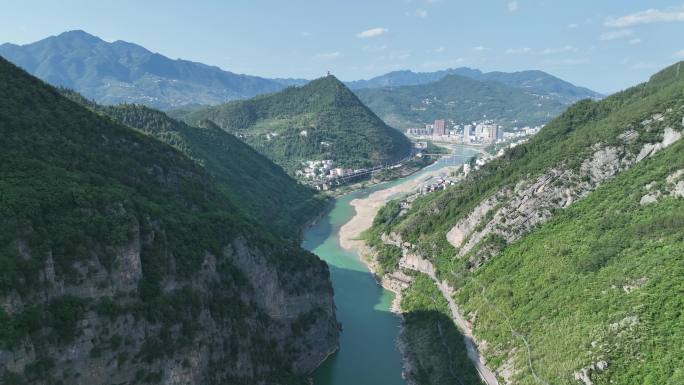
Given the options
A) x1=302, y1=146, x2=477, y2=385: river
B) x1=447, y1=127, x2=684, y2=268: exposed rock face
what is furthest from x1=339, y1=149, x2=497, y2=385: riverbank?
x1=447, y1=127, x2=684, y2=268: exposed rock face

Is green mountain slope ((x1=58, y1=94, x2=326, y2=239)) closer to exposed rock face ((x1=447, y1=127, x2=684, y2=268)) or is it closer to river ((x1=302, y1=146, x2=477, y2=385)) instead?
river ((x1=302, y1=146, x2=477, y2=385))

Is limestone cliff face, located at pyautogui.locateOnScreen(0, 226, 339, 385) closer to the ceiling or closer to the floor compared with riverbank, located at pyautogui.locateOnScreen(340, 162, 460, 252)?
closer to the ceiling

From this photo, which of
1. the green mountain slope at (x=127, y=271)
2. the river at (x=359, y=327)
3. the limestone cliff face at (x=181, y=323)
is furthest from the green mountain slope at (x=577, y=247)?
the green mountain slope at (x=127, y=271)

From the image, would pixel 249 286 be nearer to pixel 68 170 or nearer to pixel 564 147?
pixel 68 170

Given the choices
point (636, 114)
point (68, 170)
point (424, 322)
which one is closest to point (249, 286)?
point (68, 170)

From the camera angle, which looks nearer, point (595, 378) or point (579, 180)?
point (595, 378)

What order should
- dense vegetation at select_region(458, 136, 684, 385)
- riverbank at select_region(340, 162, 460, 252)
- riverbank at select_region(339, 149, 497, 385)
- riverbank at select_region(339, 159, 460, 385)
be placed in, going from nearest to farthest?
dense vegetation at select_region(458, 136, 684, 385) < riverbank at select_region(339, 149, 497, 385) < riverbank at select_region(339, 159, 460, 385) < riverbank at select_region(340, 162, 460, 252)

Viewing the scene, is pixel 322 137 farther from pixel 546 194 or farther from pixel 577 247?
pixel 577 247
